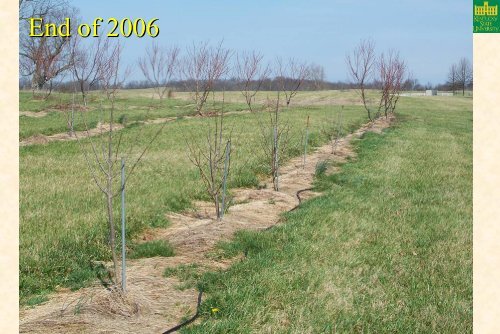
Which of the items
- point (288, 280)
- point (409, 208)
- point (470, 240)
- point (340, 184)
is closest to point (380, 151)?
point (340, 184)

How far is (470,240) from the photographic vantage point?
6887 mm

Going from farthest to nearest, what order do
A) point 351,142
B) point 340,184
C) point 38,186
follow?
point 351,142
point 340,184
point 38,186

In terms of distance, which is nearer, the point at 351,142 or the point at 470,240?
the point at 470,240

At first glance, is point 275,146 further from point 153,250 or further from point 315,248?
point 153,250

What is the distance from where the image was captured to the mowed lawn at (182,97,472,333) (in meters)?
4.44

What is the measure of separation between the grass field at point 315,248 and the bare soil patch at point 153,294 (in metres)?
0.24

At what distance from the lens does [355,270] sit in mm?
5680

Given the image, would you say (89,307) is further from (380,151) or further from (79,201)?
(380,151)

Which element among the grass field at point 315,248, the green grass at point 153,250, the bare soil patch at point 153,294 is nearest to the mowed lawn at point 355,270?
the grass field at point 315,248

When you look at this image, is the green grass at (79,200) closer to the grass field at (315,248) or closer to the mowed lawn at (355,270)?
the grass field at (315,248)

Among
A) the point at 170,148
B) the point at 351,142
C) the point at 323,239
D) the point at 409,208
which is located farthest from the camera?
the point at 351,142

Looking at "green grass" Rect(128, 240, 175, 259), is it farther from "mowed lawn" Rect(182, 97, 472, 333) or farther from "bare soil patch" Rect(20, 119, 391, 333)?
"mowed lawn" Rect(182, 97, 472, 333)

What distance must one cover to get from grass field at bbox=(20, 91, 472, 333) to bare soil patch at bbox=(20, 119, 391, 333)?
245 mm

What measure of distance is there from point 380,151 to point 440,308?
12433 millimetres
